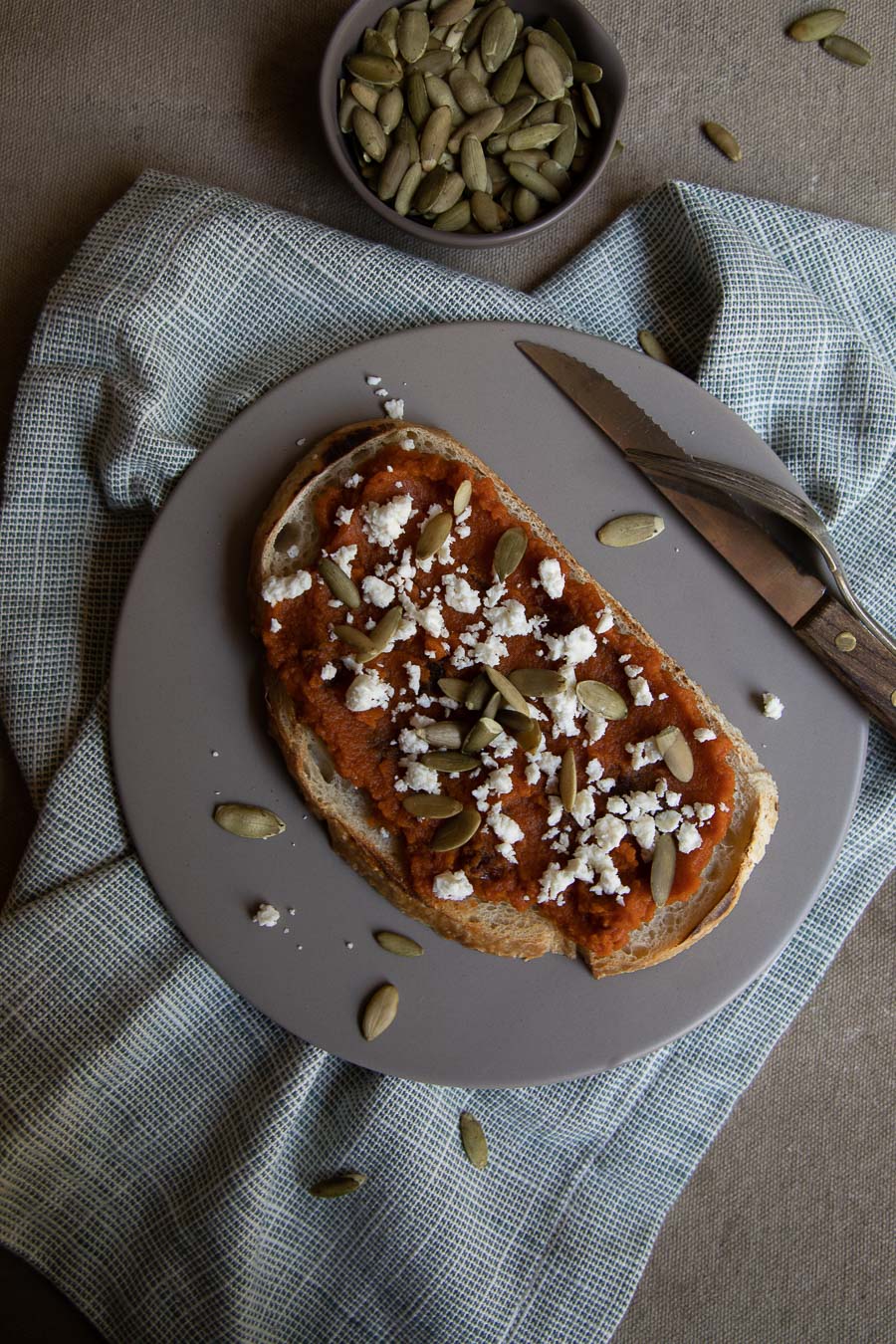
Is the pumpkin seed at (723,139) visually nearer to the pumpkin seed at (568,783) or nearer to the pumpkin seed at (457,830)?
the pumpkin seed at (568,783)

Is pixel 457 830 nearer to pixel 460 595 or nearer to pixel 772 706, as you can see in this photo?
pixel 460 595

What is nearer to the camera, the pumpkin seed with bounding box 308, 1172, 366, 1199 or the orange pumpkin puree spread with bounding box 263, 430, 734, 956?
the orange pumpkin puree spread with bounding box 263, 430, 734, 956

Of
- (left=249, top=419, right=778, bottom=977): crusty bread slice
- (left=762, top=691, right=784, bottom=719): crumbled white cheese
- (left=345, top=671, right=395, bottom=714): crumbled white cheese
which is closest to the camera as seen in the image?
(left=345, top=671, right=395, bottom=714): crumbled white cheese

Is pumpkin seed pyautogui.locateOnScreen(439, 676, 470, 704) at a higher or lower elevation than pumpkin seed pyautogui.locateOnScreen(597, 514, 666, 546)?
lower

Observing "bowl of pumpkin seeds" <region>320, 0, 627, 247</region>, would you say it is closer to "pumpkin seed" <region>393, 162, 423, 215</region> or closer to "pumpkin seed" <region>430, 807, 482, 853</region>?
"pumpkin seed" <region>393, 162, 423, 215</region>

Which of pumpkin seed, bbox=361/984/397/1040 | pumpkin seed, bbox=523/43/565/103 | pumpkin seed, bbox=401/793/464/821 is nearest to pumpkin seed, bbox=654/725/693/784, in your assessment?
pumpkin seed, bbox=401/793/464/821

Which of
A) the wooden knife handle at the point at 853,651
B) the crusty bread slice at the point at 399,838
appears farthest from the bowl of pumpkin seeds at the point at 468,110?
the wooden knife handle at the point at 853,651

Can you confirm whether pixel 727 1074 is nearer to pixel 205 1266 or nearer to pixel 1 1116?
pixel 205 1266
